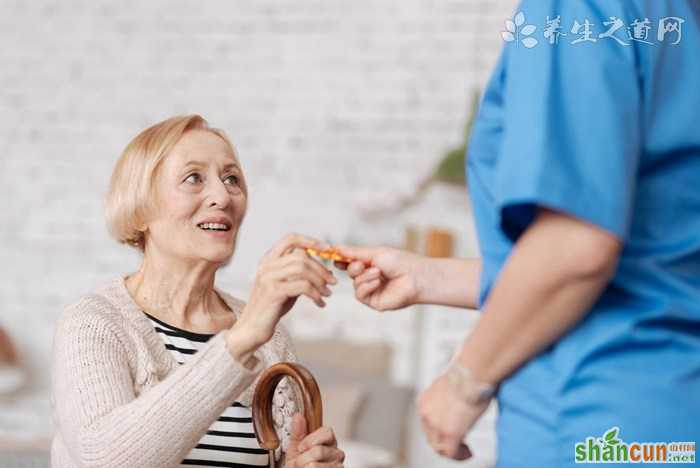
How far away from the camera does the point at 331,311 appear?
5008 mm

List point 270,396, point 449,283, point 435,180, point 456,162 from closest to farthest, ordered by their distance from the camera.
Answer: point 449,283 → point 270,396 → point 456,162 → point 435,180

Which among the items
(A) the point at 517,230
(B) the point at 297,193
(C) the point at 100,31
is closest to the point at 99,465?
(A) the point at 517,230

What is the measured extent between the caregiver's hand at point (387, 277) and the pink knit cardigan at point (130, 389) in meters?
0.24

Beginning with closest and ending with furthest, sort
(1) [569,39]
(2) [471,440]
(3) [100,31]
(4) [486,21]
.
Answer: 1. (1) [569,39]
2. (2) [471,440]
3. (4) [486,21]
4. (3) [100,31]

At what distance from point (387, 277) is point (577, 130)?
0.52 m

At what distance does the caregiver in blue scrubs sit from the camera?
95 centimetres

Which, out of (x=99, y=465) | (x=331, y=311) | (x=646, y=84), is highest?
(x=646, y=84)

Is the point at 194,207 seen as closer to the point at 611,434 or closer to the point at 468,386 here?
the point at 468,386

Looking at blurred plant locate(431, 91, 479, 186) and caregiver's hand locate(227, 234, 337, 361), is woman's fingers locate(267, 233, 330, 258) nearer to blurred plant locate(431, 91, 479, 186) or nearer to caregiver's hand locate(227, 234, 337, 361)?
caregiver's hand locate(227, 234, 337, 361)

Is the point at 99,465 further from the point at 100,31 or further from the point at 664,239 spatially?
the point at 100,31

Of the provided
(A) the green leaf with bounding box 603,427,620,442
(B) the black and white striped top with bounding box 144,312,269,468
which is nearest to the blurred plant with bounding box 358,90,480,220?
(B) the black and white striped top with bounding box 144,312,269,468

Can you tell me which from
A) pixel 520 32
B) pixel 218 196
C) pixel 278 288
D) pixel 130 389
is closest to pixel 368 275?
pixel 278 288

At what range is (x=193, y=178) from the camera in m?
2.07

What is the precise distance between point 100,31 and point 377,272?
4.35 metres
